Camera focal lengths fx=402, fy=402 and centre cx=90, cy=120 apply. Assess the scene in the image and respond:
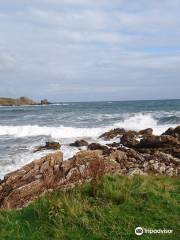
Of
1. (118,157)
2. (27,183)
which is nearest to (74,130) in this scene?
(118,157)

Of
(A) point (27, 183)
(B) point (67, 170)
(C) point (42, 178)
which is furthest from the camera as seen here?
(B) point (67, 170)

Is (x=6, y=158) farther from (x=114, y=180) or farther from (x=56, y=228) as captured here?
(x=56, y=228)

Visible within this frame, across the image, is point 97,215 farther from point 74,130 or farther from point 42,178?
point 74,130

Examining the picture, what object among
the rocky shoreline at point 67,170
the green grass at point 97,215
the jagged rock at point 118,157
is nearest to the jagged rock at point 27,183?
the rocky shoreline at point 67,170

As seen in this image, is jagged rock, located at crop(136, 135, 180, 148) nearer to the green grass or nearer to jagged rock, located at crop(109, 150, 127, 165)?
jagged rock, located at crop(109, 150, 127, 165)

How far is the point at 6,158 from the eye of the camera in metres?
19.2

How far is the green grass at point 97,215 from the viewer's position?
560 cm

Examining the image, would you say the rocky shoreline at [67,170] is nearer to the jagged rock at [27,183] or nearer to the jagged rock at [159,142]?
the jagged rock at [27,183]

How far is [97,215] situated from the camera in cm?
601

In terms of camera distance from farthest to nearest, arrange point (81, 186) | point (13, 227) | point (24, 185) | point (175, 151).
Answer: point (175, 151) → point (24, 185) → point (81, 186) → point (13, 227)

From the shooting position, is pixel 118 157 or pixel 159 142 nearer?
pixel 118 157

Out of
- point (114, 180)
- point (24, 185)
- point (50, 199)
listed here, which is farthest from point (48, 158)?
point (50, 199)

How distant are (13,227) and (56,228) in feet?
2.28

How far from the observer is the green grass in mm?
5602
